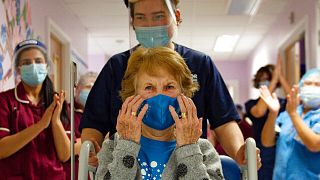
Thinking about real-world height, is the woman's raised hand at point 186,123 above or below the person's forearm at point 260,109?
above

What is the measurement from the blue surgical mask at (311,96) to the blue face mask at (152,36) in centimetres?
158

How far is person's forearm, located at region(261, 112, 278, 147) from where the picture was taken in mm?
2807

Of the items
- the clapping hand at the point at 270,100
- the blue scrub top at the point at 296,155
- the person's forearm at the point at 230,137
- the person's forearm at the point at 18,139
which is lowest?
the blue scrub top at the point at 296,155

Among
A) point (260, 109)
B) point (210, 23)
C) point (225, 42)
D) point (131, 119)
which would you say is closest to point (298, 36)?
point (210, 23)

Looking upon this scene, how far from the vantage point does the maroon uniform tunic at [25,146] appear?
6.50ft

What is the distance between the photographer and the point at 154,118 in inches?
44.4

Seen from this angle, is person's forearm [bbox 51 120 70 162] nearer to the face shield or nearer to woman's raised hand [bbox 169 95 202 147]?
the face shield

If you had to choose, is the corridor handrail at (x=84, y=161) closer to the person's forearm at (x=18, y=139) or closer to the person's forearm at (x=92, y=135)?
the person's forearm at (x=92, y=135)

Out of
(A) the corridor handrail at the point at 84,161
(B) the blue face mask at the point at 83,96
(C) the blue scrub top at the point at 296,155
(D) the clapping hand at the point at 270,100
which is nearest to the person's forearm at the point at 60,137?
(B) the blue face mask at the point at 83,96

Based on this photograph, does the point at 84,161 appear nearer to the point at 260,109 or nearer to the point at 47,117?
the point at 47,117

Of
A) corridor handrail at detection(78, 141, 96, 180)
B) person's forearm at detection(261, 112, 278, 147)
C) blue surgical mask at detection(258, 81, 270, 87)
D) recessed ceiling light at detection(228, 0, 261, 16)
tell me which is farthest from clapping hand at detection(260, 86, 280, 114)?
corridor handrail at detection(78, 141, 96, 180)

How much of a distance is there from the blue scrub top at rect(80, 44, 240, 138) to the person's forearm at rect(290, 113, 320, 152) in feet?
3.73

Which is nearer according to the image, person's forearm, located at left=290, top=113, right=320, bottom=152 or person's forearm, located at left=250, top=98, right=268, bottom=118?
person's forearm, located at left=290, top=113, right=320, bottom=152

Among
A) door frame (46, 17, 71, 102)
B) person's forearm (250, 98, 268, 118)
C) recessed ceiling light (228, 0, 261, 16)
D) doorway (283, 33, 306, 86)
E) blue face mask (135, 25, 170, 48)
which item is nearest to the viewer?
blue face mask (135, 25, 170, 48)
